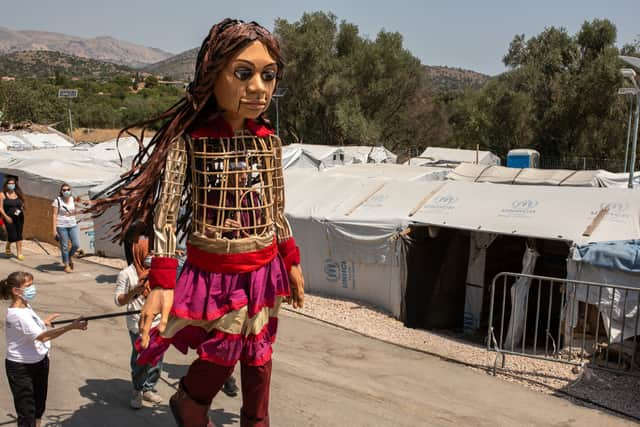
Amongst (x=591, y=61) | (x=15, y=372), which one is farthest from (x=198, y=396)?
(x=591, y=61)

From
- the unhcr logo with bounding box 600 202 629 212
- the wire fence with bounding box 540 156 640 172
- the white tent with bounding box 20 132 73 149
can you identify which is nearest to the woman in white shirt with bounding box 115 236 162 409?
the unhcr logo with bounding box 600 202 629 212

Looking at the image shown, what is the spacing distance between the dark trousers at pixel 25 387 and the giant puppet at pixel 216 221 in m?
1.24

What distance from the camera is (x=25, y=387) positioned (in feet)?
13.2

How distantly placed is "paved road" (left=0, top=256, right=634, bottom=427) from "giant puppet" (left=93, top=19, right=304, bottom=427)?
1.41 m

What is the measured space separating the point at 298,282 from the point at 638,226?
16.5 feet

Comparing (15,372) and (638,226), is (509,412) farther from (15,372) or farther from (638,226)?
(15,372)

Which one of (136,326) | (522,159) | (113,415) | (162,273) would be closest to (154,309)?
(162,273)

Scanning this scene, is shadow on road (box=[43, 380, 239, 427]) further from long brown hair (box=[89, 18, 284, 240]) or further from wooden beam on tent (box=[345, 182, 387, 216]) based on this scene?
wooden beam on tent (box=[345, 182, 387, 216])

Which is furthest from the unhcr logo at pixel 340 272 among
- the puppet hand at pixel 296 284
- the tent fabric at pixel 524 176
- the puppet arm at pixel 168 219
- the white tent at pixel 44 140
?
the white tent at pixel 44 140

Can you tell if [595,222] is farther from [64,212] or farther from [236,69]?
[64,212]

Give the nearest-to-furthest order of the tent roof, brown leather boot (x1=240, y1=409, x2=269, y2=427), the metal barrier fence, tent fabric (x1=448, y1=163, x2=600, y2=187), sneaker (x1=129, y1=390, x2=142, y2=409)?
brown leather boot (x1=240, y1=409, x2=269, y2=427), sneaker (x1=129, y1=390, x2=142, y2=409), the metal barrier fence, the tent roof, tent fabric (x1=448, y1=163, x2=600, y2=187)

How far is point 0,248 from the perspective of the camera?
12.4 metres

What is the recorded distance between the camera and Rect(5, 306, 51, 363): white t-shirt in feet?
13.2

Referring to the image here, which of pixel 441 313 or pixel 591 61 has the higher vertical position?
pixel 591 61
